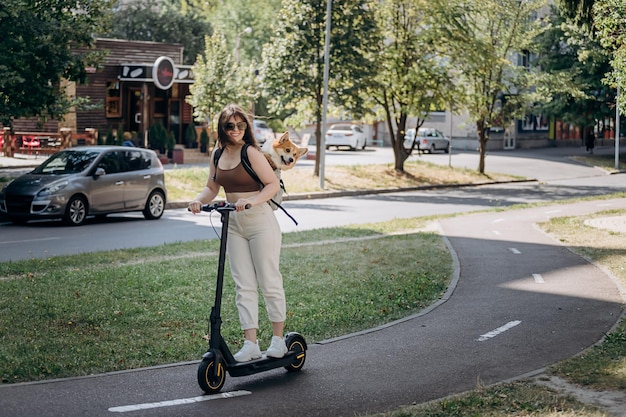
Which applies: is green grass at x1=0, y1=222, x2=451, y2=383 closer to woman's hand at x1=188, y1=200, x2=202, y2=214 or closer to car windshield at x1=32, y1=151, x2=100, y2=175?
woman's hand at x1=188, y1=200, x2=202, y2=214

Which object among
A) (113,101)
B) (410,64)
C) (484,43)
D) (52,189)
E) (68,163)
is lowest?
(52,189)

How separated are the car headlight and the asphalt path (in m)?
9.46

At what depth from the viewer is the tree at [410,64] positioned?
1576 inches

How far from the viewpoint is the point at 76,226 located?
22.2m

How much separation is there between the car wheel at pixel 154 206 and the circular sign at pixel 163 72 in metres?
18.8

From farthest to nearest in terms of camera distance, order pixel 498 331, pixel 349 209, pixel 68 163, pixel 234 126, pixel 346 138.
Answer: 1. pixel 346 138
2. pixel 349 209
3. pixel 68 163
4. pixel 498 331
5. pixel 234 126

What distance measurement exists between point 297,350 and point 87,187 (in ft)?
50.2

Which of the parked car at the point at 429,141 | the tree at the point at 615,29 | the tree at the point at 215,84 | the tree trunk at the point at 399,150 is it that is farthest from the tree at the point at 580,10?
the parked car at the point at 429,141

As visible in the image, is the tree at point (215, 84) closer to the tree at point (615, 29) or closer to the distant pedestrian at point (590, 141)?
the tree at point (615, 29)

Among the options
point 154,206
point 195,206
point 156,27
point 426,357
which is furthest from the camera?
point 156,27

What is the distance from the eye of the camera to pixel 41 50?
23875 mm

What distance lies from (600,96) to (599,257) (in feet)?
142

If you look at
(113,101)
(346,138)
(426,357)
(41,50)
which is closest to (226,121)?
(426,357)

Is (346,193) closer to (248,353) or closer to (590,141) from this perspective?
(248,353)
